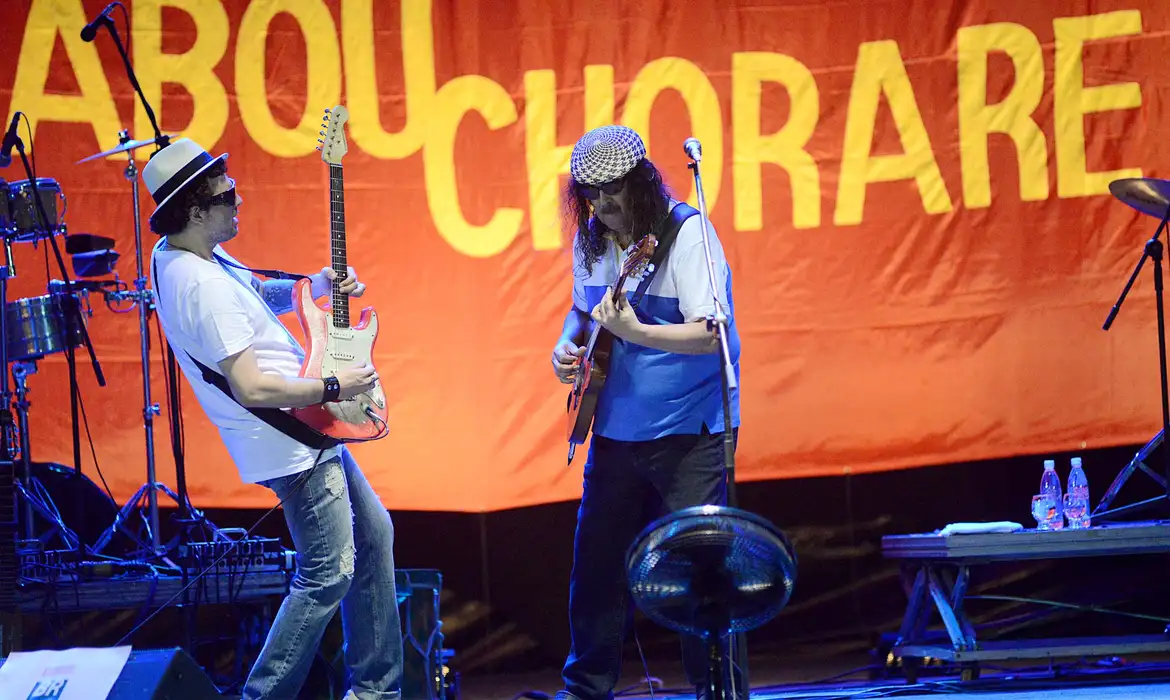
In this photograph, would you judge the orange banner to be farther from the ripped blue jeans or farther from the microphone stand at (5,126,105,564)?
the ripped blue jeans

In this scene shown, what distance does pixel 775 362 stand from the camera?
19.2 ft

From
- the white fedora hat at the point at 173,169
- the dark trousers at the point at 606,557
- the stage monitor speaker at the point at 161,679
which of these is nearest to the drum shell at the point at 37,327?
the white fedora hat at the point at 173,169

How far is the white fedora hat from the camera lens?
3.91m

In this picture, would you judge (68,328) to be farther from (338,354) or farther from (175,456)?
(338,354)

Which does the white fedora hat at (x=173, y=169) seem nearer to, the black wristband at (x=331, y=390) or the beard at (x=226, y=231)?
the beard at (x=226, y=231)

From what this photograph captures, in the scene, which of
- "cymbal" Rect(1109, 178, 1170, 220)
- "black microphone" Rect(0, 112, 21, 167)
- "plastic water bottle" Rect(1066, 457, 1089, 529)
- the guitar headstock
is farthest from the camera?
"plastic water bottle" Rect(1066, 457, 1089, 529)

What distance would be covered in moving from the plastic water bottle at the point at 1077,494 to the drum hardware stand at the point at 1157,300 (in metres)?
0.06

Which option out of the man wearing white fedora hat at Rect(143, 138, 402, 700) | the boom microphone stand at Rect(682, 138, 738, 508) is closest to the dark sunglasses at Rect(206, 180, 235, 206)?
the man wearing white fedora hat at Rect(143, 138, 402, 700)

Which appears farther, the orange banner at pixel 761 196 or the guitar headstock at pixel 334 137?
the orange banner at pixel 761 196

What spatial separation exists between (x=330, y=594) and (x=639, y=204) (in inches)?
60.1

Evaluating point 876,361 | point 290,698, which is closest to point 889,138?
→ point 876,361

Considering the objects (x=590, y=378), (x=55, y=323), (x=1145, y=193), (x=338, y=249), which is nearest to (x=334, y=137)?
(x=338, y=249)

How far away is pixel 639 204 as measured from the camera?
4.02 m

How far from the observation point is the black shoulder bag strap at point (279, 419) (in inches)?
153
